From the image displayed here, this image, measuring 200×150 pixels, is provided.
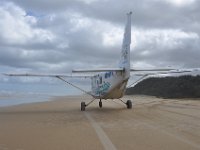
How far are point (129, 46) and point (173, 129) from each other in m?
12.6

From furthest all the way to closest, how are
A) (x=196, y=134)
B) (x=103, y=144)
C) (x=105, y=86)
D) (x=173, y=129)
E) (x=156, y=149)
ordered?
1. (x=105, y=86)
2. (x=173, y=129)
3. (x=196, y=134)
4. (x=103, y=144)
5. (x=156, y=149)

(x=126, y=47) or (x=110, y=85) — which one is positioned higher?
(x=126, y=47)

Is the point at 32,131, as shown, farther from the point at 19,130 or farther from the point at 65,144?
the point at 65,144

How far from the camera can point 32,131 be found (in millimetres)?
14492

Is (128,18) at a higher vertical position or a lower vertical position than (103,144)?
higher

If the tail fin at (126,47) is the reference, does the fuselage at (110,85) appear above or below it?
below

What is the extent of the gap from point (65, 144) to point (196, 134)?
430 centimetres

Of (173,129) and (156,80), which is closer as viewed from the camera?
(173,129)

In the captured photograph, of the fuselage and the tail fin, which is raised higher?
the tail fin

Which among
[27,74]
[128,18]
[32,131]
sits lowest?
[32,131]

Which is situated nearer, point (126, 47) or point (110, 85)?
point (126, 47)

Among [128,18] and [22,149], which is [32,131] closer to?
[22,149]

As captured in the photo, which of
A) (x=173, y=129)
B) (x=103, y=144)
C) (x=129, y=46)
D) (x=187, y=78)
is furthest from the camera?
(x=187, y=78)

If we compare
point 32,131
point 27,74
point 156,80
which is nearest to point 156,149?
point 32,131
